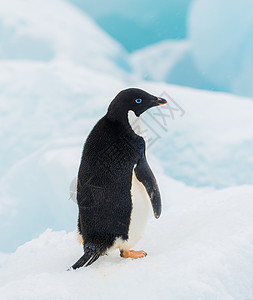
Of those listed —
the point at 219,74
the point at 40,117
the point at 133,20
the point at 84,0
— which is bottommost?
the point at 40,117

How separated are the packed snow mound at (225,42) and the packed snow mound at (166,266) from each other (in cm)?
335

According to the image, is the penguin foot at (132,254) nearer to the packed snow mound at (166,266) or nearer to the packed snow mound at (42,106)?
the packed snow mound at (166,266)

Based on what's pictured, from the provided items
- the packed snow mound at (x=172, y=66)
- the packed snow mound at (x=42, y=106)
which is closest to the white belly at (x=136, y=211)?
the packed snow mound at (x=42, y=106)

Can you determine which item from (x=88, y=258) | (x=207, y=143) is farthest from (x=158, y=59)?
(x=88, y=258)

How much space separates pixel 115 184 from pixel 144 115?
1.70 meters

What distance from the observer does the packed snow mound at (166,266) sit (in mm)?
745

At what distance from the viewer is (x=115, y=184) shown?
895 mm

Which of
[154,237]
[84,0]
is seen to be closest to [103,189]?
[154,237]

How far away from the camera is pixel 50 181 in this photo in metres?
1.87

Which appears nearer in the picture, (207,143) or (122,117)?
(122,117)

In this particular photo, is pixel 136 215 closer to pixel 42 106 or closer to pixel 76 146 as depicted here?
pixel 76 146

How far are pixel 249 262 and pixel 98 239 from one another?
13.3 inches

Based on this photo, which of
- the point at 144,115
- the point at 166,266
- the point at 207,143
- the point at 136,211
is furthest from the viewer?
the point at 144,115

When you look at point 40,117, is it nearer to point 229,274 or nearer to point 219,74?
point 229,274
